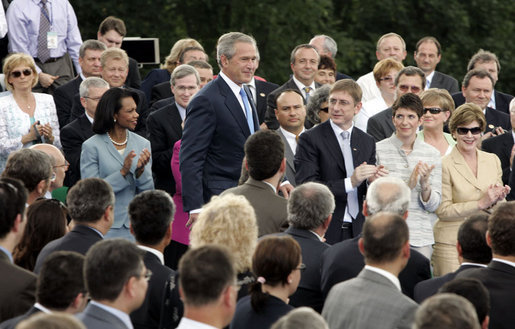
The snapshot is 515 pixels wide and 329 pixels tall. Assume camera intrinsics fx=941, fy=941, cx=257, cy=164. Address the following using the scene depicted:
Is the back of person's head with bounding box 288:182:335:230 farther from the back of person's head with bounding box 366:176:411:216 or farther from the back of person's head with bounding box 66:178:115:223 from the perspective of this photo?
the back of person's head with bounding box 66:178:115:223

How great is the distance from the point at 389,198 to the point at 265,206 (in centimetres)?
81

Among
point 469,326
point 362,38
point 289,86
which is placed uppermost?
point 469,326

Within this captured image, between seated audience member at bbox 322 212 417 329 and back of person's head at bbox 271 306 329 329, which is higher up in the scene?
back of person's head at bbox 271 306 329 329

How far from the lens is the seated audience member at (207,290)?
3736 millimetres

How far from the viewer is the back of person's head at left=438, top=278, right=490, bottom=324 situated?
13.9 ft

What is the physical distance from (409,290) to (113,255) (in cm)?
211

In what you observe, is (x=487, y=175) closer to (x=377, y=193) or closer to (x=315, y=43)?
(x=377, y=193)

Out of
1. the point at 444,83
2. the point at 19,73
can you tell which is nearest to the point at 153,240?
the point at 19,73

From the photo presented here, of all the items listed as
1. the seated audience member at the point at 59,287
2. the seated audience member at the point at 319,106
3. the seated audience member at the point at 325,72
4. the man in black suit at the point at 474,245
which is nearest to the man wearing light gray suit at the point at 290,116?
the seated audience member at the point at 319,106

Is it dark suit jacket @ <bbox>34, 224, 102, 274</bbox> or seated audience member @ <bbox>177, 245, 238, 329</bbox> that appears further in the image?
dark suit jacket @ <bbox>34, 224, 102, 274</bbox>

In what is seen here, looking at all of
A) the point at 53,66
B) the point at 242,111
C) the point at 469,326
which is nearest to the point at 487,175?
the point at 242,111

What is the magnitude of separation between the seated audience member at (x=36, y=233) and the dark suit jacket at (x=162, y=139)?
289cm

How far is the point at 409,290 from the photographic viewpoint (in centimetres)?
553

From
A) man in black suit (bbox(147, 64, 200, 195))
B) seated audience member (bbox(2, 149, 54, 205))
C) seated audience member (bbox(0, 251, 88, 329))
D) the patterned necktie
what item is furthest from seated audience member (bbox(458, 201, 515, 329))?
the patterned necktie
